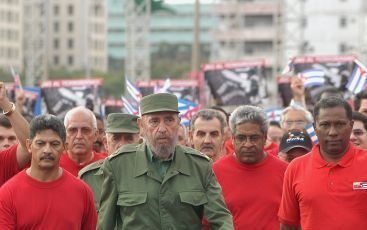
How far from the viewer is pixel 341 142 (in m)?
9.30

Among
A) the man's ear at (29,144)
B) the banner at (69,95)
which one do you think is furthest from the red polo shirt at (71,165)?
the banner at (69,95)

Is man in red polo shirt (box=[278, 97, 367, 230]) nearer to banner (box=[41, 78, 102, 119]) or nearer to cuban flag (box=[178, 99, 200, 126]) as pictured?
cuban flag (box=[178, 99, 200, 126])

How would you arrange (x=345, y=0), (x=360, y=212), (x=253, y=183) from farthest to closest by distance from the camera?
(x=345, y=0), (x=253, y=183), (x=360, y=212)

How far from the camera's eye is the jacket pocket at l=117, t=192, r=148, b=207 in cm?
908

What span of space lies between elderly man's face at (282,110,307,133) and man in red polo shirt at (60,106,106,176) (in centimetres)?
257

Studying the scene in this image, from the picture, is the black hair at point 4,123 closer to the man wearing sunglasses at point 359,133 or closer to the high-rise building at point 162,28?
the man wearing sunglasses at point 359,133

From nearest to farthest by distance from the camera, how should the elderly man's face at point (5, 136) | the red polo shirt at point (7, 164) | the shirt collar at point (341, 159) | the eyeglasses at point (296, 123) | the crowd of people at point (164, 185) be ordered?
the crowd of people at point (164, 185) < the shirt collar at point (341, 159) < the red polo shirt at point (7, 164) < the elderly man's face at point (5, 136) < the eyeglasses at point (296, 123)

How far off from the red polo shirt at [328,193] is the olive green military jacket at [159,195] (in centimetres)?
55

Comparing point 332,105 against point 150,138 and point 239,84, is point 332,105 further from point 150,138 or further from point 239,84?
point 239,84

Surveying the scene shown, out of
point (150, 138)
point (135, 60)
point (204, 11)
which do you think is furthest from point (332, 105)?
point (204, 11)

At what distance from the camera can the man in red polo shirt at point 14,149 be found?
9.97m

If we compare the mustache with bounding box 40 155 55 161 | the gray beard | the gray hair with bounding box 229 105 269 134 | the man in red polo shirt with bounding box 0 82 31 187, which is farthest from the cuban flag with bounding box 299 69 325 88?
the mustache with bounding box 40 155 55 161

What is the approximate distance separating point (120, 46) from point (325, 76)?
14752cm

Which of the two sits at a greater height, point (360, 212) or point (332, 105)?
point (332, 105)
